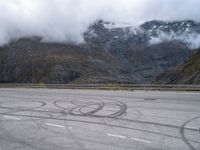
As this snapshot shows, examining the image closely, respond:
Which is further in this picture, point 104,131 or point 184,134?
point 104,131

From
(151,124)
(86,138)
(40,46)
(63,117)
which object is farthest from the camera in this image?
(40,46)

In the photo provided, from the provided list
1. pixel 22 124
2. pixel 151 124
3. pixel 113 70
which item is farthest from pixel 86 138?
pixel 113 70

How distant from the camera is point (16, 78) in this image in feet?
522

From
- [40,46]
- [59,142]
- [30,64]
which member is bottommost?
[59,142]

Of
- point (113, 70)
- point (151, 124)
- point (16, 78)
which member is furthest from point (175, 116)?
point (113, 70)

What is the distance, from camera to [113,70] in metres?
177

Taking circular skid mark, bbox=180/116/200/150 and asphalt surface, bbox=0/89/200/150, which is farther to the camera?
asphalt surface, bbox=0/89/200/150

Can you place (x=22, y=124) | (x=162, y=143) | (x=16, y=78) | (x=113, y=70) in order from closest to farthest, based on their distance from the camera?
(x=162, y=143) < (x=22, y=124) < (x=16, y=78) < (x=113, y=70)

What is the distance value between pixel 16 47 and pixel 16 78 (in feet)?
94.9

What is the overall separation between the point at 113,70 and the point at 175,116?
164 metres

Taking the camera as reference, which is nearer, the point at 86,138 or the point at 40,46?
the point at 86,138

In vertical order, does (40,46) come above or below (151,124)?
above

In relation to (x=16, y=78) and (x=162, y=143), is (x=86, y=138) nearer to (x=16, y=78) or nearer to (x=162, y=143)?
(x=162, y=143)

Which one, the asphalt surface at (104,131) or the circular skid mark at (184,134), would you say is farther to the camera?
the asphalt surface at (104,131)
